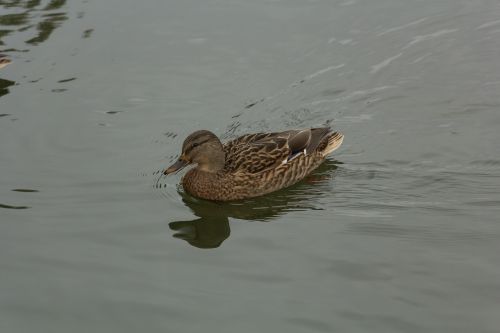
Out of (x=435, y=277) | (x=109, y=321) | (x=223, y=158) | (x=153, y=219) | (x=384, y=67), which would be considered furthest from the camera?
(x=384, y=67)

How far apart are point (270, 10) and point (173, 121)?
3500 mm

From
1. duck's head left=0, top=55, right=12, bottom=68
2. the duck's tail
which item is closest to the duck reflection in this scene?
the duck's tail

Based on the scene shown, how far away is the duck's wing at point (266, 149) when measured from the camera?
9.12 metres

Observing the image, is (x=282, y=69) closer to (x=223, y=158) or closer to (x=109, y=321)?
(x=223, y=158)

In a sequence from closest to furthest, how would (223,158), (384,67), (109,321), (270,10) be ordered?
(109,321) < (223,158) < (384,67) < (270,10)

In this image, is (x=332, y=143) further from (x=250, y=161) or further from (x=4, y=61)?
(x=4, y=61)

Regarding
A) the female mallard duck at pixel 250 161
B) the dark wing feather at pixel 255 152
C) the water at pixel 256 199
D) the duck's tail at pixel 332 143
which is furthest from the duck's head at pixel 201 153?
the duck's tail at pixel 332 143

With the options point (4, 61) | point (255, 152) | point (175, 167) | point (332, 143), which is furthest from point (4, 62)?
point (332, 143)

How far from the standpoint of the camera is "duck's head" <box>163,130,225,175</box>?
8773 mm

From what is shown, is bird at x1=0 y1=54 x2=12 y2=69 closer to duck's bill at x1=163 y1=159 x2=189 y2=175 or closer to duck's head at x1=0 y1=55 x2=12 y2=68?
duck's head at x1=0 y1=55 x2=12 y2=68

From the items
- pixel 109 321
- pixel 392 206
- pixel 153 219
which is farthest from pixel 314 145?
pixel 109 321

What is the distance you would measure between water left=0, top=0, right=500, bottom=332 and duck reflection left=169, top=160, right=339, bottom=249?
1.1 inches

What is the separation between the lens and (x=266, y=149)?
9.22m

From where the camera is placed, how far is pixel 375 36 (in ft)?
39.4
